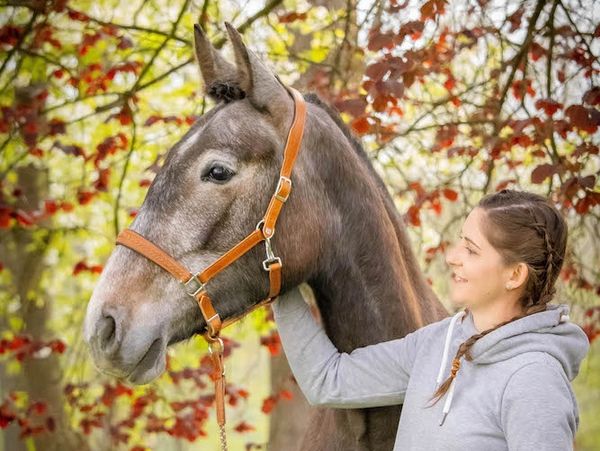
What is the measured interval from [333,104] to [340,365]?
1987mm

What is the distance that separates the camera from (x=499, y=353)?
79.5 inches

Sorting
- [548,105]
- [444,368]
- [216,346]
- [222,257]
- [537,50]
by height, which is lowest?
[444,368]

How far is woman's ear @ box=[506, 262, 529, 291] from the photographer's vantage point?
2051mm

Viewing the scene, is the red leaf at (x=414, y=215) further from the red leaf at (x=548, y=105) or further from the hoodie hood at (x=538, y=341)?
the hoodie hood at (x=538, y=341)

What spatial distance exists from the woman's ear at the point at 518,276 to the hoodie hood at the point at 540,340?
0.10 m

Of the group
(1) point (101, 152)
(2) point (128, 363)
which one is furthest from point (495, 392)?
(1) point (101, 152)

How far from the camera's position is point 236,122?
2.39 meters

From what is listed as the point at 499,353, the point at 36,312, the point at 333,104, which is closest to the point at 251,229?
the point at 499,353

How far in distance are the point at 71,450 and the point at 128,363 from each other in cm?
509

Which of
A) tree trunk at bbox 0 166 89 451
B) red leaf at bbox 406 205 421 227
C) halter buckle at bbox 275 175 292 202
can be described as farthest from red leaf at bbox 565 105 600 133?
tree trunk at bbox 0 166 89 451

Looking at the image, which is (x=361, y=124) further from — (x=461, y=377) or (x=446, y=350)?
(x=461, y=377)

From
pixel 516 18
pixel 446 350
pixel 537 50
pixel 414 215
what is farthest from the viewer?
pixel 414 215

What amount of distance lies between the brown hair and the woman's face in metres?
0.02

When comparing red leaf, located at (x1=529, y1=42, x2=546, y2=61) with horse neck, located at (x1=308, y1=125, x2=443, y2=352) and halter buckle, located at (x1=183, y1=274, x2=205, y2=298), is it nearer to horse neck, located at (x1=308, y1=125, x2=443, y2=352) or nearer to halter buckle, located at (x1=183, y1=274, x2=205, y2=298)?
horse neck, located at (x1=308, y1=125, x2=443, y2=352)
